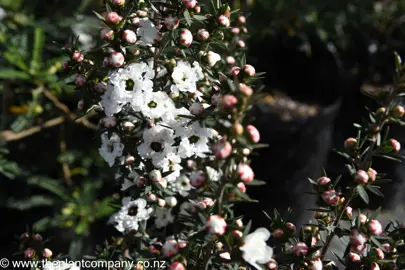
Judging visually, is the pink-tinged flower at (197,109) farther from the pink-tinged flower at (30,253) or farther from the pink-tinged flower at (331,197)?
the pink-tinged flower at (30,253)

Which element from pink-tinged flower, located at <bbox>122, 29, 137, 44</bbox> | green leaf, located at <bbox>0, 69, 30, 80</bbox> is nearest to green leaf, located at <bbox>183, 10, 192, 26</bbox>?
pink-tinged flower, located at <bbox>122, 29, 137, 44</bbox>

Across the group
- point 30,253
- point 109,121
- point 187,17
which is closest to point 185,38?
point 187,17

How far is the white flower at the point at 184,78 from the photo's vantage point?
117cm

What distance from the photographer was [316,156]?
8.15 feet

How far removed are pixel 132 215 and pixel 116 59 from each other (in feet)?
1.30

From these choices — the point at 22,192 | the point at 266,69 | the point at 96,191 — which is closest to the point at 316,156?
the point at 266,69

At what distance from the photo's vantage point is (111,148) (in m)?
1.27

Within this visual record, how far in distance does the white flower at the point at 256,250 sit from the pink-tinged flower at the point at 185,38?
45 centimetres

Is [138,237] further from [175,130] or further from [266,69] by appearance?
[266,69]

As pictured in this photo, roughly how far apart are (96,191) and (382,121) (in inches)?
61.8

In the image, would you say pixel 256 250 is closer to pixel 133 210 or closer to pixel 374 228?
pixel 374 228

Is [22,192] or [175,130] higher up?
[175,130]

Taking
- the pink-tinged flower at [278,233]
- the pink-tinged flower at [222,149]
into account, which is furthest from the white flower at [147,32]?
the pink-tinged flower at [278,233]

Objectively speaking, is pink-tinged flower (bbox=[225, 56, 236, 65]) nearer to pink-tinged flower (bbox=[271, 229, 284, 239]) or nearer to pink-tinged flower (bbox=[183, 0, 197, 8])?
pink-tinged flower (bbox=[183, 0, 197, 8])
